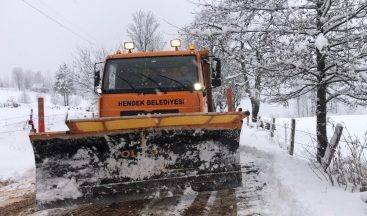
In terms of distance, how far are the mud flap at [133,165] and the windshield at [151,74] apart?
171cm

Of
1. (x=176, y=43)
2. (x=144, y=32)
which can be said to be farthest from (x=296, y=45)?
(x=144, y=32)

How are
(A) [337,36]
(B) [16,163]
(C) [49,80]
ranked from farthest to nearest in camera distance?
(C) [49,80], (B) [16,163], (A) [337,36]

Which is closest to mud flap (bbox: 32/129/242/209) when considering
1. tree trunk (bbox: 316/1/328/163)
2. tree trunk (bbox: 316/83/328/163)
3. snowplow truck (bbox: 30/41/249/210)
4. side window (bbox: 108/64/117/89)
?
snowplow truck (bbox: 30/41/249/210)

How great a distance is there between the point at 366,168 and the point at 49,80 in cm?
16529

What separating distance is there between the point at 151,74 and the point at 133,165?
7.47ft

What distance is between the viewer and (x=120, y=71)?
746 centimetres

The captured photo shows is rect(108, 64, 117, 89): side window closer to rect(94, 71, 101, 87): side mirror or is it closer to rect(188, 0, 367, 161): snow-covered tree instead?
rect(94, 71, 101, 87): side mirror

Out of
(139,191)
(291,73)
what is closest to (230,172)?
(139,191)

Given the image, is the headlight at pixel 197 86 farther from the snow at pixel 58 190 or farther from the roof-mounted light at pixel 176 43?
the snow at pixel 58 190

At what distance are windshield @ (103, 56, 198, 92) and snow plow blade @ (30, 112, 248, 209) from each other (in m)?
1.71

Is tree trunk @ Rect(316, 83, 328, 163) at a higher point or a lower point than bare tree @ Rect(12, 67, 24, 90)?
lower

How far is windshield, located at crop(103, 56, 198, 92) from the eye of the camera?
725 cm

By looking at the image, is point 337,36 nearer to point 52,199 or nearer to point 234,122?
point 234,122

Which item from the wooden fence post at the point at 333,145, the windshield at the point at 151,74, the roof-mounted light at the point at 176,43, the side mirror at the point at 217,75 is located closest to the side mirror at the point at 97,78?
the windshield at the point at 151,74
